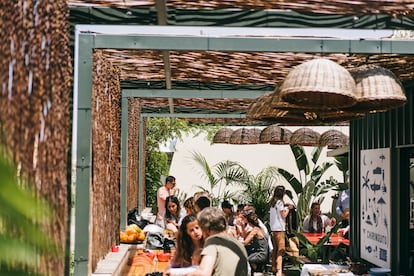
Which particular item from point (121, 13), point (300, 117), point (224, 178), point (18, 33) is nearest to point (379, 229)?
point (300, 117)

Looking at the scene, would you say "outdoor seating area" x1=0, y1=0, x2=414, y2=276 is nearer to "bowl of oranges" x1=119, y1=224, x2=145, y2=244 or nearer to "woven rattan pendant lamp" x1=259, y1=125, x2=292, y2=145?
"bowl of oranges" x1=119, y1=224, x2=145, y2=244

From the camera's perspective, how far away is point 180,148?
19188 mm

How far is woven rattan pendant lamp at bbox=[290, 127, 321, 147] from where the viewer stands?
14.0 metres

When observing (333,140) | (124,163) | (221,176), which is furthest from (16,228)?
(221,176)

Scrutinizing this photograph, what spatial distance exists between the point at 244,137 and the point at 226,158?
481cm

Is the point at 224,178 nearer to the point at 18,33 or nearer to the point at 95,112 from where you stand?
the point at 95,112

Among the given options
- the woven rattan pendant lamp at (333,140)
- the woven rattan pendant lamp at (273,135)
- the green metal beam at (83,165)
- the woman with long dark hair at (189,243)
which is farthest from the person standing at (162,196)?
the woman with long dark hair at (189,243)

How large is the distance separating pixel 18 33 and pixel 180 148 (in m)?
16.4

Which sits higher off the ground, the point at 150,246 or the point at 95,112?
the point at 95,112

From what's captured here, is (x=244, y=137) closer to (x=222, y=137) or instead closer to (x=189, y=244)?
(x=222, y=137)

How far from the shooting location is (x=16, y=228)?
312 millimetres

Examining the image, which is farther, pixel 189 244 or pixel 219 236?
pixel 189 244

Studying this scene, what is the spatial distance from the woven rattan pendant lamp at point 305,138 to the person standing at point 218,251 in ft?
33.0

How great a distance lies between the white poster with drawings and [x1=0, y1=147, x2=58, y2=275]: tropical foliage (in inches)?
289
